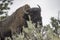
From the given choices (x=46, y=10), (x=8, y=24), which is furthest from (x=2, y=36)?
(x=46, y=10)

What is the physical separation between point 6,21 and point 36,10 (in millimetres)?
184

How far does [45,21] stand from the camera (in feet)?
4.68

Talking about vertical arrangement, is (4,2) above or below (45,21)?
above

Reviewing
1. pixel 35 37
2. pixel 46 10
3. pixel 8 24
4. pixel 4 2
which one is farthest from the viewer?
pixel 46 10

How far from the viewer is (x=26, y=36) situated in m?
0.85

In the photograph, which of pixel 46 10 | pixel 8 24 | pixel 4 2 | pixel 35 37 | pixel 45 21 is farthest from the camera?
pixel 46 10

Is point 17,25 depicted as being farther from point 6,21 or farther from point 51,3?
point 51,3

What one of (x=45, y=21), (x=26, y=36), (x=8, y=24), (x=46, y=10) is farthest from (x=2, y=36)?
(x=46, y=10)

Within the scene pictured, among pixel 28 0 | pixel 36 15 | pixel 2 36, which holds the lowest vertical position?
pixel 2 36

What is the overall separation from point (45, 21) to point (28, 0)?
25cm

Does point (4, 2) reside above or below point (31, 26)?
above

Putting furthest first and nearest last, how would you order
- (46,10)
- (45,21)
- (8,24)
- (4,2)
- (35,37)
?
1. (46,10)
2. (45,21)
3. (4,2)
4. (8,24)
5. (35,37)

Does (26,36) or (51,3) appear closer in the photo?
(26,36)

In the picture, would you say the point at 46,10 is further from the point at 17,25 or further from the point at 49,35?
the point at 49,35
